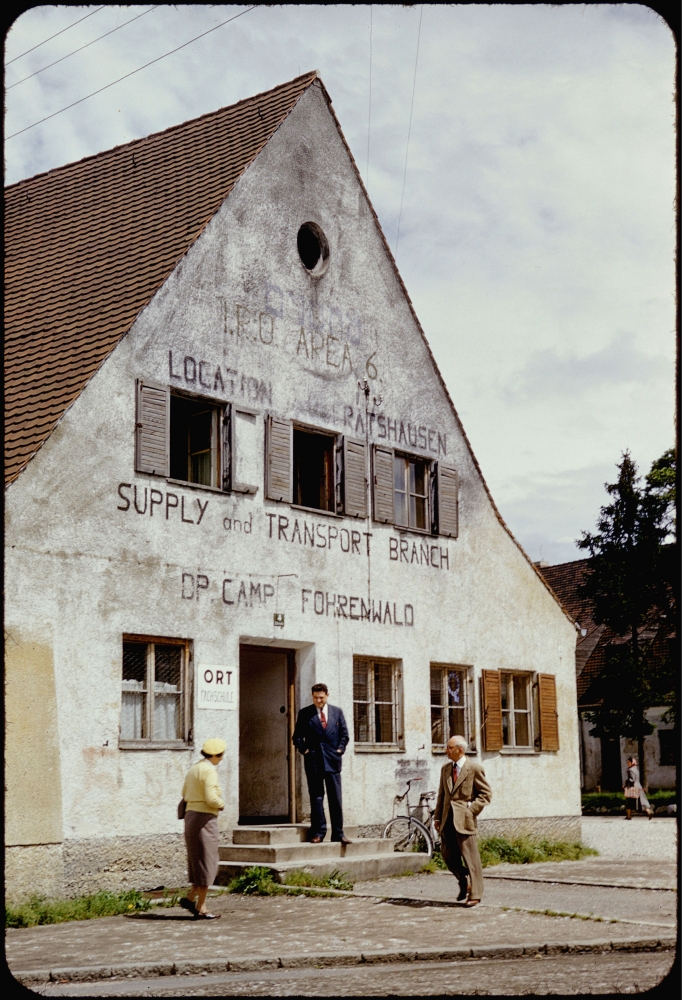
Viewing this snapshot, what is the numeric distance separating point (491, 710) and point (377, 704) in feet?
8.00

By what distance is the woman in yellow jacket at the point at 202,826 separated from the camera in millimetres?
11500

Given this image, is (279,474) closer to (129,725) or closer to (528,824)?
(129,725)

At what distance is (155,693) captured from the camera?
1420 cm

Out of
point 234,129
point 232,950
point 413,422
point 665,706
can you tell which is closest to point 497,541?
point 413,422

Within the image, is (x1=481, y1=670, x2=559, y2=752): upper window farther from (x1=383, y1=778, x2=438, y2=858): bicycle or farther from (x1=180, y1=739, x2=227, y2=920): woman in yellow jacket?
(x1=180, y1=739, x2=227, y2=920): woman in yellow jacket

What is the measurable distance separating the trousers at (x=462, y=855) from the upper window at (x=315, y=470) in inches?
224

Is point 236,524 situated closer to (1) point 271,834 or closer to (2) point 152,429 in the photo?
(2) point 152,429

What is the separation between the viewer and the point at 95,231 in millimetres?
17359

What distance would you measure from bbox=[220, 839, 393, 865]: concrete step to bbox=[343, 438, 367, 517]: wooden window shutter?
439cm

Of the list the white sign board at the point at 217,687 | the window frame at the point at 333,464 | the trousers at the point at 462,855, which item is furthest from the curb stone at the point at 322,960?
the window frame at the point at 333,464

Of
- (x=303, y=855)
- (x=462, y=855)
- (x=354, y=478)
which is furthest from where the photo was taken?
(x=354, y=478)

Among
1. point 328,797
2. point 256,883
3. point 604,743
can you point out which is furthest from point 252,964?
point 604,743

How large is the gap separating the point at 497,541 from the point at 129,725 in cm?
804

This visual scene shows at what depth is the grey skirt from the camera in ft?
37.9
